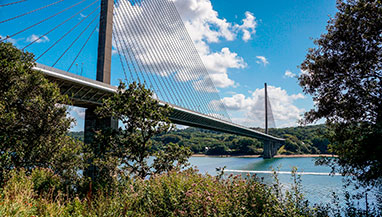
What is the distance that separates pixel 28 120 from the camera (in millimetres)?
8242

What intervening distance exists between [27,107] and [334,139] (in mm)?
9824

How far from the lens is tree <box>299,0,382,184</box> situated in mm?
7060

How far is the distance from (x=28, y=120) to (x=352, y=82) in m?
10.3

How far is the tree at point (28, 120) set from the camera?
25.8 ft

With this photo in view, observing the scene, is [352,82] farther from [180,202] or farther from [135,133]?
[135,133]

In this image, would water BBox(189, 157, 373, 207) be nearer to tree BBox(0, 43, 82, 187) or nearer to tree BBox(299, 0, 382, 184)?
tree BBox(299, 0, 382, 184)

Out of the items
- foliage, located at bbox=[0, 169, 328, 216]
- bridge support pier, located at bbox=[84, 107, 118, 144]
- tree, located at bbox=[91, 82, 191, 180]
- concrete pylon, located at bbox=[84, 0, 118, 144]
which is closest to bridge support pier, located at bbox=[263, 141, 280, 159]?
bridge support pier, located at bbox=[84, 107, 118, 144]

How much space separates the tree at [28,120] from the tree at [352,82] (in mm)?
8954

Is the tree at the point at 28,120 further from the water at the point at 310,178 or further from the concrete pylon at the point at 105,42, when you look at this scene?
the concrete pylon at the point at 105,42

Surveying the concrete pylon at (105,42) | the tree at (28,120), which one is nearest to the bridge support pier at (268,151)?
the concrete pylon at (105,42)

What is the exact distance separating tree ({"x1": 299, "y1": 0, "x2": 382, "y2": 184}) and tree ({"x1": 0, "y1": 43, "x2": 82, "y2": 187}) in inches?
353

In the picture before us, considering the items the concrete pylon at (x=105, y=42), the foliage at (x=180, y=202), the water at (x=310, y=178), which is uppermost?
the concrete pylon at (x=105, y=42)

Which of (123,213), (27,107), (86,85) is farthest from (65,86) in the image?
(123,213)

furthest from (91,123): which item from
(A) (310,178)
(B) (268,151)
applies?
(B) (268,151)
